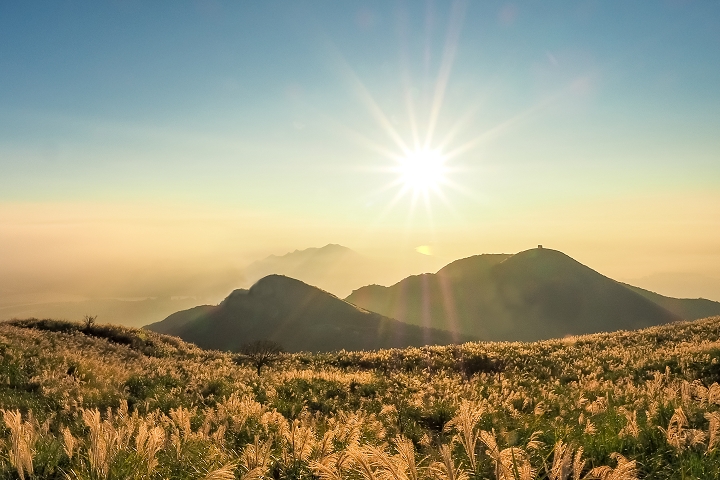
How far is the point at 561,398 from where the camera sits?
10.9 meters

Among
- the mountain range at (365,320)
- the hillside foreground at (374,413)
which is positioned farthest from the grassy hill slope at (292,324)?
Result: the hillside foreground at (374,413)

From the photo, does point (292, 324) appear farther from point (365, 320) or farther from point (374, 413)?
point (374, 413)

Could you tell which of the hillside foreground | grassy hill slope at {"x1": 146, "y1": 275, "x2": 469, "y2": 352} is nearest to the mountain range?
grassy hill slope at {"x1": 146, "y1": 275, "x2": 469, "y2": 352}

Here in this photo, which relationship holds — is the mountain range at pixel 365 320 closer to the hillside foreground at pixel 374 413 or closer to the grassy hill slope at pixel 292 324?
the grassy hill slope at pixel 292 324

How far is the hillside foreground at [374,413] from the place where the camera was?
4297 mm

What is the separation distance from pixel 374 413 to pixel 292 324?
129m

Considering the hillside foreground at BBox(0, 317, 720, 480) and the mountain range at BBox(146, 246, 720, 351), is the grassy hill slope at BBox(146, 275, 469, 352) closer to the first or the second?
the mountain range at BBox(146, 246, 720, 351)

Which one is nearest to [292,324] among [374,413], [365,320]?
[365,320]

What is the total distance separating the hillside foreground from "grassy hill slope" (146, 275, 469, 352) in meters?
83.5

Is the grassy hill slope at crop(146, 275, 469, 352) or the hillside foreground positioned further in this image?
the grassy hill slope at crop(146, 275, 469, 352)

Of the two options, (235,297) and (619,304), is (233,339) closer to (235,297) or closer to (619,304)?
(235,297)

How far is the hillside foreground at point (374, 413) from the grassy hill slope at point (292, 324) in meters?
83.5

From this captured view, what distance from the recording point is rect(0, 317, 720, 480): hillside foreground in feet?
14.1

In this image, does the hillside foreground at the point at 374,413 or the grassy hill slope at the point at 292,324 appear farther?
the grassy hill slope at the point at 292,324
